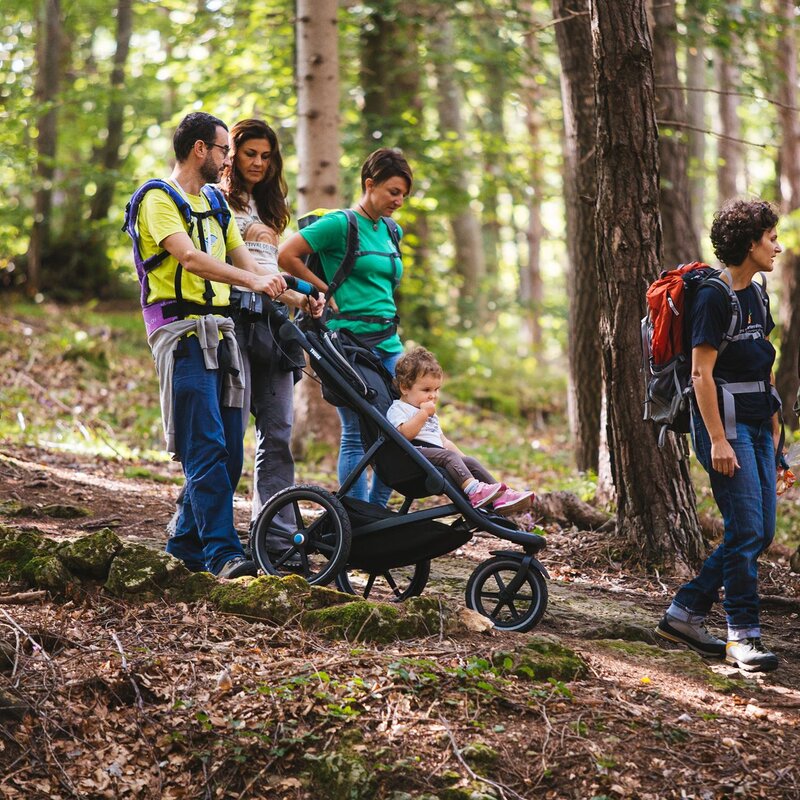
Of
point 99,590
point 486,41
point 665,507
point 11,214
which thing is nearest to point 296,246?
point 99,590

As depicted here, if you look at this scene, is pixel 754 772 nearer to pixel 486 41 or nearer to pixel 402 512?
pixel 402 512

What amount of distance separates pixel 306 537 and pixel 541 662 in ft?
4.71

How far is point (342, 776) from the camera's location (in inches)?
131

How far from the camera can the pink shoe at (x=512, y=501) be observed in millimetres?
4711

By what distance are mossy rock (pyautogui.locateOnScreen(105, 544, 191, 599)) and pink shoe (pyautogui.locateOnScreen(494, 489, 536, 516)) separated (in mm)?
1541

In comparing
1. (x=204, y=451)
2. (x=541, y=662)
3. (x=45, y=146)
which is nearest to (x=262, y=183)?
(x=204, y=451)

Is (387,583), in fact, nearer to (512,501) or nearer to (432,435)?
(432,435)

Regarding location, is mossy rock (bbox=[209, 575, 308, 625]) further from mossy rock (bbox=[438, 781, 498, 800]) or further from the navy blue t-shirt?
the navy blue t-shirt

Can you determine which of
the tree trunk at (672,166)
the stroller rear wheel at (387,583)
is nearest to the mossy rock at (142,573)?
the stroller rear wheel at (387,583)

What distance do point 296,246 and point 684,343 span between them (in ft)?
7.47

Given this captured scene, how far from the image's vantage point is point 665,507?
20.2 feet

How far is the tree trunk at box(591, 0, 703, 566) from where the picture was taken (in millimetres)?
6004

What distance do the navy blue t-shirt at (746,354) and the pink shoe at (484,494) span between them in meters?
1.14

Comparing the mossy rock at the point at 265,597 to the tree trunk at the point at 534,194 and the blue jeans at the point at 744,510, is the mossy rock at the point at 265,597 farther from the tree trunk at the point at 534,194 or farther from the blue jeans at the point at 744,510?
the tree trunk at the point at 534,194
